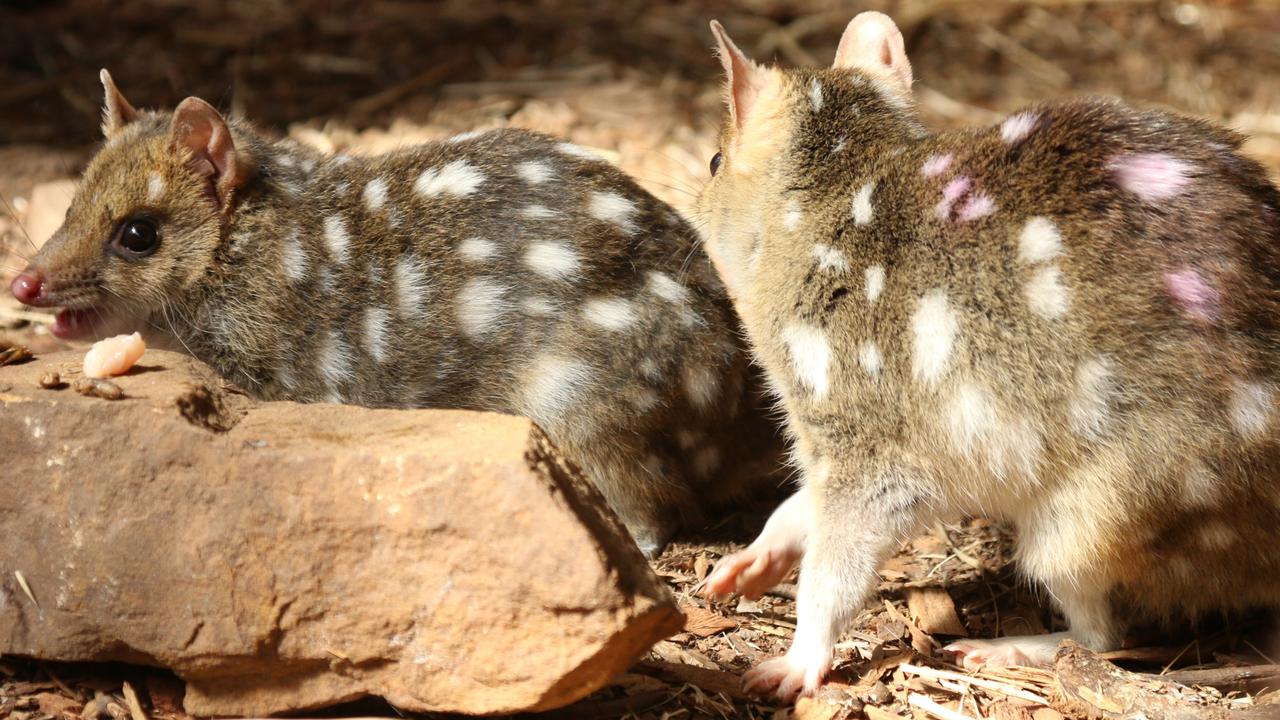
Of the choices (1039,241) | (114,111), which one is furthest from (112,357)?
(1039,241)

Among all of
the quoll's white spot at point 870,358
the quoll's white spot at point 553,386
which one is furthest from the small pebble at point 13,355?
the quoll's white spot at point 870,358

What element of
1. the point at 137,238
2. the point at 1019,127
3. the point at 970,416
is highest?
the point at 1019,127

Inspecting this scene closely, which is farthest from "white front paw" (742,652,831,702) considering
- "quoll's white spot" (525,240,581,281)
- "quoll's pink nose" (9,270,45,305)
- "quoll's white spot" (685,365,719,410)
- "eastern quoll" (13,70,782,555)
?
"quoll's pink nose" (9,270,45,305)

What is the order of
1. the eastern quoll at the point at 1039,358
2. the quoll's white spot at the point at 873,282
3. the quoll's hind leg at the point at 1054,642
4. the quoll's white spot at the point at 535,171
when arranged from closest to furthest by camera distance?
1. the eastern quoll at the point at 1039,358
2. the quoll's white spot at the point at 873,282
3. the quoll's hind leg at the point at 1054,642
4. the quoll's white spot at the point at 535,171

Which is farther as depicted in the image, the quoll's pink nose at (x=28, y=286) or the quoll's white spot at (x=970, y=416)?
the quoll's pink nose at (x=28, y=286)

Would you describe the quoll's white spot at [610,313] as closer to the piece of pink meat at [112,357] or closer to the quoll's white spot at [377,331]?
the quoll's white spot at [377,331]

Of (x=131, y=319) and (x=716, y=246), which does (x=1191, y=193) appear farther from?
(x=131, y=319)

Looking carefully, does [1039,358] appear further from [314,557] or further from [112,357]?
[112,357]

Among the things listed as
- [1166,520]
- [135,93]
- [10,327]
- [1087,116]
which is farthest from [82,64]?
[1166,520]
